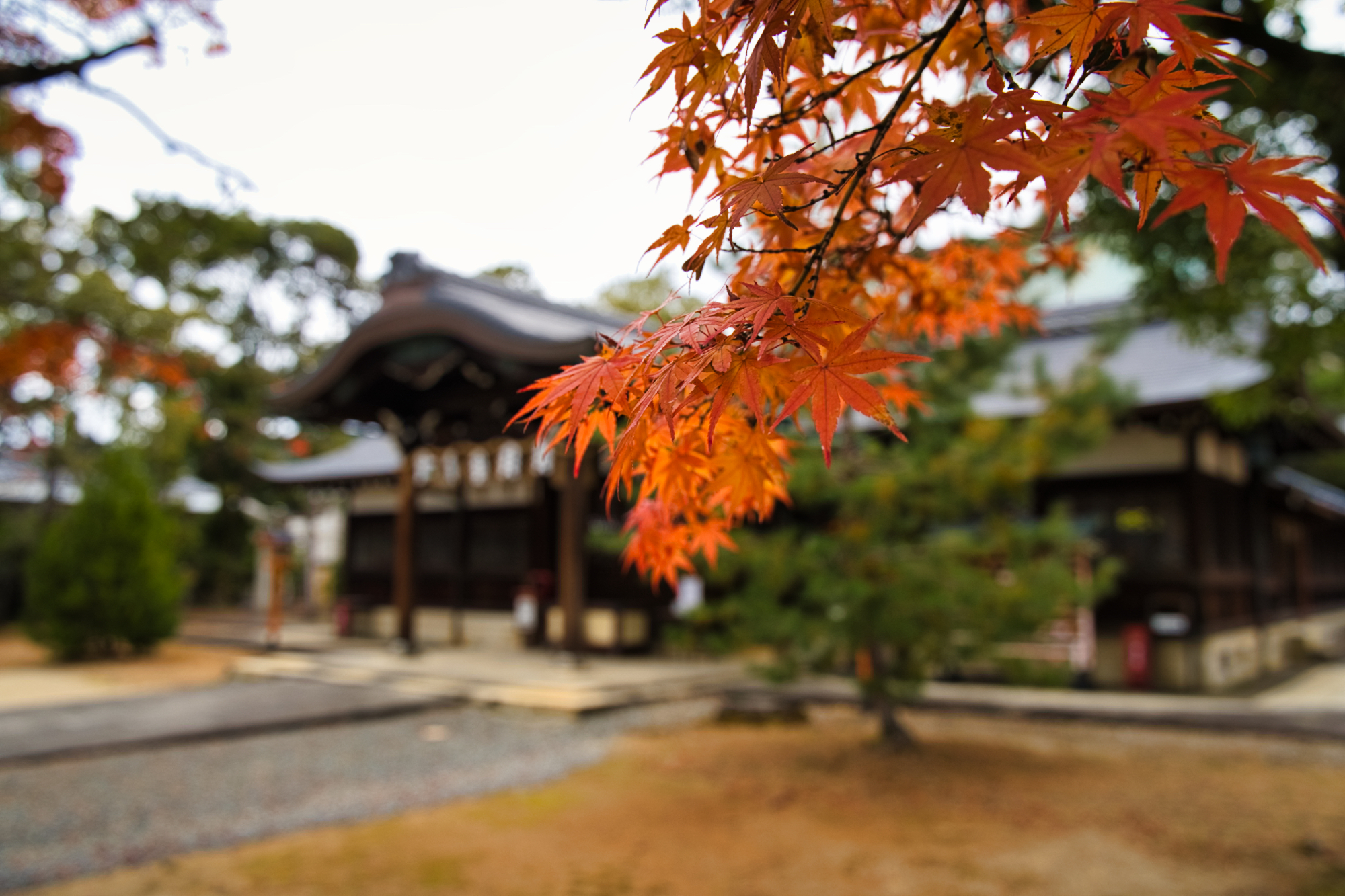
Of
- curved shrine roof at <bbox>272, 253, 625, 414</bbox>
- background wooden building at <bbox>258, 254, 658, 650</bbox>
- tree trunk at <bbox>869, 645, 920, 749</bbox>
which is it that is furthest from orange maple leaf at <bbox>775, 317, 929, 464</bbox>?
background wooden building at <bbox>258, 254, 658, 650</bbox>

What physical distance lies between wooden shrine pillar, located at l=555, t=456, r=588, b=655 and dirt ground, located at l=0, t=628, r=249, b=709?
4077mm

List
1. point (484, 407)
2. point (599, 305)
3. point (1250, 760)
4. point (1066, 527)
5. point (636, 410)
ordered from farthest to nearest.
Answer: point (599, 305) → point (484, 407) → point (1250, 760) → point (1066, 527) → point (636, 410)

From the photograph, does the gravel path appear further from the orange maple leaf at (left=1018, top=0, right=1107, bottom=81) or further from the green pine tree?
the green pine tree

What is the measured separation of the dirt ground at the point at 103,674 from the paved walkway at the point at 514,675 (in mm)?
661

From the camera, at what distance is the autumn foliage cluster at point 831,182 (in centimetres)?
102

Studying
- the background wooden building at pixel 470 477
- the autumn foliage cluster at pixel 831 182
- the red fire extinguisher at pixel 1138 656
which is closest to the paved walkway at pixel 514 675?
the background wooden building at pixel 470 477

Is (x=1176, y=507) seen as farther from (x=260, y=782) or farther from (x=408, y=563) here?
(x=408, y=563)

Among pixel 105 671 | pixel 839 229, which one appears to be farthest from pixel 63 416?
pixel 839 229

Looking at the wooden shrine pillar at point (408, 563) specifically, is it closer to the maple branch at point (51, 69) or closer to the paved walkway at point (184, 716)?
the paved walkway at point (184, 716)

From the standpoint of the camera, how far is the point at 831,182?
1495 mm

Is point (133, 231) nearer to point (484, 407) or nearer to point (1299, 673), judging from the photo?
point (484, 407)

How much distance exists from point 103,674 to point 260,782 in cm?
632

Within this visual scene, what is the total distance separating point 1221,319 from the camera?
14.1ft

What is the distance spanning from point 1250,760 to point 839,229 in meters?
5.82
